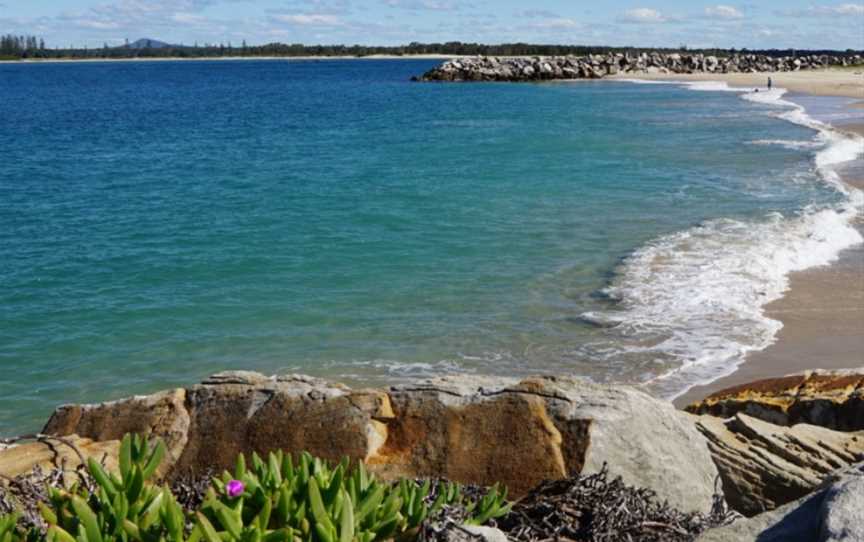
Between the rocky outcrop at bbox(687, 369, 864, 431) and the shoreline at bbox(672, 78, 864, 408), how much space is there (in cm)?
143

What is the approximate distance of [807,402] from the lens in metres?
7.10

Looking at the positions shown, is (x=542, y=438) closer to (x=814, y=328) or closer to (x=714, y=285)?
(x=814, y=328)

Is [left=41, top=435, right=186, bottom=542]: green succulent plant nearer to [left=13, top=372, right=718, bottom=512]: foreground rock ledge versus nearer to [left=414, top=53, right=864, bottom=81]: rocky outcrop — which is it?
[left=13, top=372, right=718, bottom=512]: foreground rock ledge

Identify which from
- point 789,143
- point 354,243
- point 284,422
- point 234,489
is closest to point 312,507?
point 234,489

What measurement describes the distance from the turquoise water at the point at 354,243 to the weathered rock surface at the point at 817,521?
7123 millimetres

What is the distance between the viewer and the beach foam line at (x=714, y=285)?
11.4 meters

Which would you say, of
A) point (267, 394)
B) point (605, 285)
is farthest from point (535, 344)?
point (267, 394)

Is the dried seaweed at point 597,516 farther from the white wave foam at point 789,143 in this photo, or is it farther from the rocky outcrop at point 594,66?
the rocky outcrop at point 594,66

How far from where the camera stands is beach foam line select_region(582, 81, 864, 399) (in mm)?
11383

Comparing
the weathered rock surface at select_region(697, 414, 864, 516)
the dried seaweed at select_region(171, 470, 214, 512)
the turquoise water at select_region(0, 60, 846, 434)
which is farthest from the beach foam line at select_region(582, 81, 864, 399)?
the dried seaweed at select_region(171, 470, 214, 512)

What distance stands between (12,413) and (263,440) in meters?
6.37

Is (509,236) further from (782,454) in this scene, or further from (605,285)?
(782,454)

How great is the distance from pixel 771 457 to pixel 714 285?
8966mm

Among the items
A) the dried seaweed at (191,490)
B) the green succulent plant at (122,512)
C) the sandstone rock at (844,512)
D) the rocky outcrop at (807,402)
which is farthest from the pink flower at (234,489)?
the rocky outcrop at (807,402)
